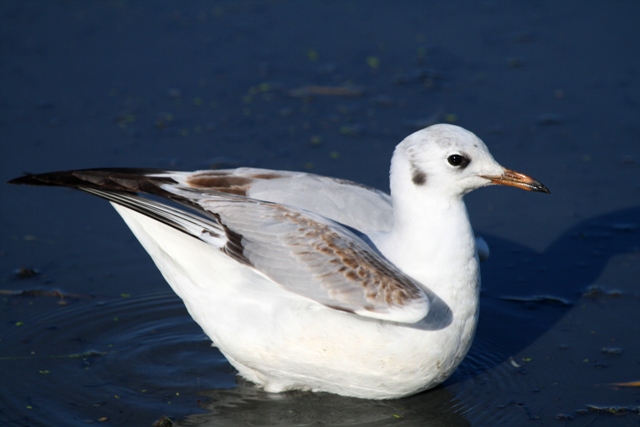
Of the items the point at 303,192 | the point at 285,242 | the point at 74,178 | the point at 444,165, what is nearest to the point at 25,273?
the point at 74,178

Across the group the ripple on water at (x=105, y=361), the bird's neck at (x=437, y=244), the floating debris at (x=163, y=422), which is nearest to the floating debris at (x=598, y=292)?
the bird's neck at (x=437, y=244)

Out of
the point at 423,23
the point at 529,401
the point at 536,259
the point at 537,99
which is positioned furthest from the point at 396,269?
the point at 423,23

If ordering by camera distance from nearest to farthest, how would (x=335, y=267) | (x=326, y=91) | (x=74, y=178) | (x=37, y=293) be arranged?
1. (x=335, y=267)
2. (x=74, y=178)
3. (x=37, y=293)
4. (x=326, y=91)

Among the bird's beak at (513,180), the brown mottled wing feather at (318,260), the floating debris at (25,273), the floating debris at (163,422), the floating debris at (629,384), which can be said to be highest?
the bird's beak at (513,180)

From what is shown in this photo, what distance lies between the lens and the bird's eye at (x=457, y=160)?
5145mm

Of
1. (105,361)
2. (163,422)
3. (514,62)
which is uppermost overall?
(514,62)

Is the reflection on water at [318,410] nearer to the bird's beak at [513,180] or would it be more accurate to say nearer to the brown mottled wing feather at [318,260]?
the brown mottled wing feather at [318,260]

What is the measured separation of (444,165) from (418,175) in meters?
0.17

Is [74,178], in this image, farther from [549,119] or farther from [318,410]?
[549,119]

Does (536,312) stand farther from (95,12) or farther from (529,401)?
(95,12)

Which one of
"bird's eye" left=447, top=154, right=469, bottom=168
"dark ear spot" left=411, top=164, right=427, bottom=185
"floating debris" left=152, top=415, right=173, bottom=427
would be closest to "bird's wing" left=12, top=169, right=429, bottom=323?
"dark ear spot" left=411, top=164, right=427, bottom=185

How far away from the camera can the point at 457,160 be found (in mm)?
5148

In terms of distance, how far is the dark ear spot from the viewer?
519 centimetres

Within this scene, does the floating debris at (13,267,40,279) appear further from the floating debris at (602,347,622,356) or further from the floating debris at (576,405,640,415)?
the floating debris at (602,347,622,356)
